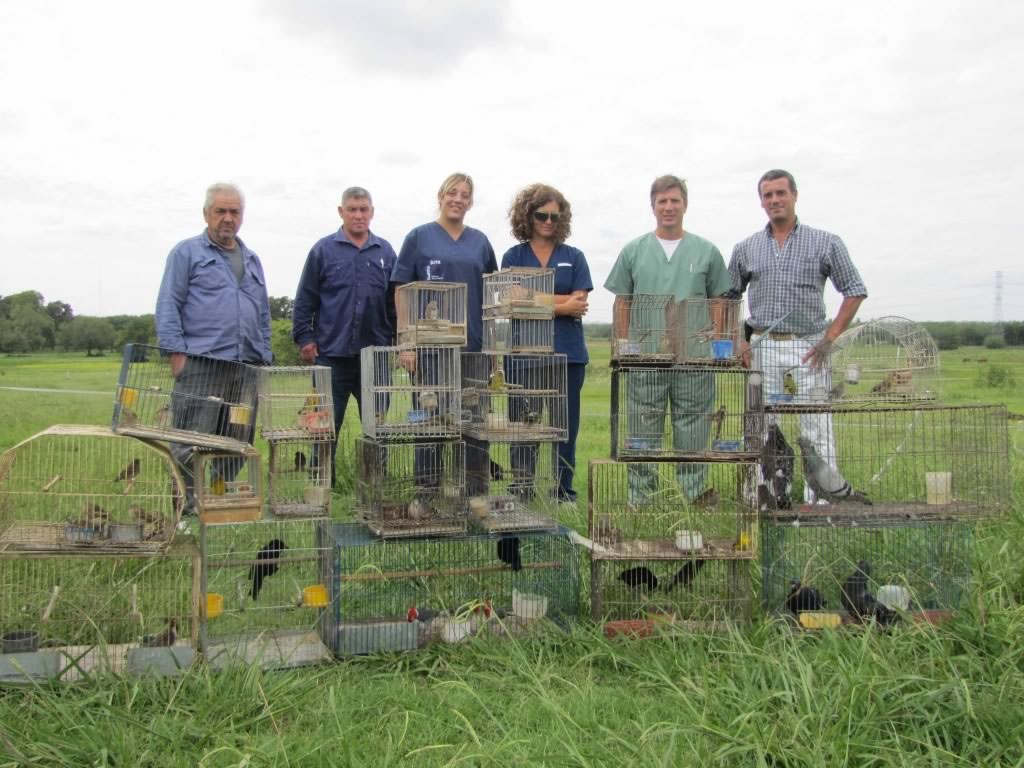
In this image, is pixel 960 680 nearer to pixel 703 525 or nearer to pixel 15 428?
pixel 703 525

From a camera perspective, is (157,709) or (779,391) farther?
(779,391)

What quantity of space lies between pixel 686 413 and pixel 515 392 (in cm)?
121

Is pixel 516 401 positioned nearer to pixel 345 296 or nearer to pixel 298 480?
pixel 298 480

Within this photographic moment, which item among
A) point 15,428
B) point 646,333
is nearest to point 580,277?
point 646,333

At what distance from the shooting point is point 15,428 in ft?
46.0

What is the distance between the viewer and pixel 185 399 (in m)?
5.54

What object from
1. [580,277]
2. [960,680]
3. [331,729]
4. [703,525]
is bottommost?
[331,729]

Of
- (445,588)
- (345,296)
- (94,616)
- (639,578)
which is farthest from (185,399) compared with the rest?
(639,578)

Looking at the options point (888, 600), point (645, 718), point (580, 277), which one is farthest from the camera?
point (580, 277)

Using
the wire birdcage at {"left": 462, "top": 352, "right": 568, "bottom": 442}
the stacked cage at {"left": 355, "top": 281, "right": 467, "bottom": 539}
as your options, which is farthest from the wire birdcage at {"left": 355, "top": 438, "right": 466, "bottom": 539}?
the wire birdcage at {"left": 462, "top": 352, "right": 568, "bottom": 442}

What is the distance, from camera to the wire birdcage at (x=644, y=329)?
5551 mm

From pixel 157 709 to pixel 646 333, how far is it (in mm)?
3468

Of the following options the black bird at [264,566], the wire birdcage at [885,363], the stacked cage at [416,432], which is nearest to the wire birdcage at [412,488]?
the stacked cage at [416,432]

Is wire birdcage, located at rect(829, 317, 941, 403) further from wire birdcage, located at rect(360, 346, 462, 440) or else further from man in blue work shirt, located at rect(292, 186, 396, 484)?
man in blue work shirt, located at rect(292, 186, 396, 484)
